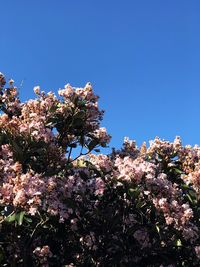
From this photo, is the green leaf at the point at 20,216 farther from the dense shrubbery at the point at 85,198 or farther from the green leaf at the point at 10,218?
the dense shrubbery at the point at 85,198

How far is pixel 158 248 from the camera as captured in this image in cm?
771

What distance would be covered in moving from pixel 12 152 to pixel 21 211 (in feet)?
5.54

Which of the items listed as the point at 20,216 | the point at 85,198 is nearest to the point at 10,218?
the point at 20,216

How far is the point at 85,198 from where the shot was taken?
746 centimetres

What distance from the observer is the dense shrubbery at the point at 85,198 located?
694cm

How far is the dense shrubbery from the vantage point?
22.8 ft

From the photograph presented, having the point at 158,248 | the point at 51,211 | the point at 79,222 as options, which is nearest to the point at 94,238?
the point at 79,222

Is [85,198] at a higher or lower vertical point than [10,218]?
higher

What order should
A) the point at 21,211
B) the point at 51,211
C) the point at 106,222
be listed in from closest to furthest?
1. the point at 21,211
2. the point at 51,211
3. the point at 106,222

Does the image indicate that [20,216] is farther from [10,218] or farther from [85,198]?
[85,198]

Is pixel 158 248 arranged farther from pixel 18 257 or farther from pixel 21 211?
pixel 21 211

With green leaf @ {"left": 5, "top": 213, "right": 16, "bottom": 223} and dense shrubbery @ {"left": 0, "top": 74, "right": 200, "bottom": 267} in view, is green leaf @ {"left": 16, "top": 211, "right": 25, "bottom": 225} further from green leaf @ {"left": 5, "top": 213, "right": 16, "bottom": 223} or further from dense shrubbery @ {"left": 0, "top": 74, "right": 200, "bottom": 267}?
dense shrubbery @ {"left": 0, "top": 74, "right": 200, "bottom": 267}

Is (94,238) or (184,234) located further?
(94,238)

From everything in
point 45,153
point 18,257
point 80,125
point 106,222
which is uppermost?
point 80,125
